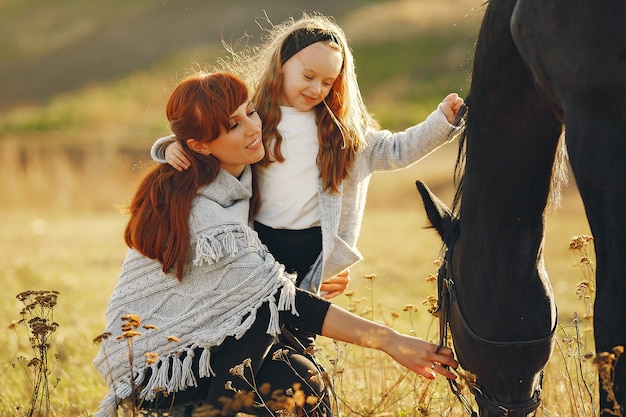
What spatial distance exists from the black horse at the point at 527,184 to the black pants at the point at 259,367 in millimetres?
514

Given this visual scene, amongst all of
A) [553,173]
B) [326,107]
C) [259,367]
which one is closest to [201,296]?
[259,367]

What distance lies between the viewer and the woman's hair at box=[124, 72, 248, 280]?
2.98 metres

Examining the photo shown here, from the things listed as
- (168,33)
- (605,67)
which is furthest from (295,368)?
(168,33)

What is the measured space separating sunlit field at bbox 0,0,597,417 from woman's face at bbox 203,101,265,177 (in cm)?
42

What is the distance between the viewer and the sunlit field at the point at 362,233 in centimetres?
370

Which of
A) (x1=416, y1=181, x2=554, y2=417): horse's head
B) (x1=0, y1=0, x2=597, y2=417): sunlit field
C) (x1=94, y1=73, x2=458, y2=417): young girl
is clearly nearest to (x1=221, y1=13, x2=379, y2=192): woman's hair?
(x1=94, y1=73, x2=458, y2=417): young girl

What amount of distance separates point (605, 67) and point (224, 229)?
1505mm

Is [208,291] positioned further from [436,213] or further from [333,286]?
[436,213]

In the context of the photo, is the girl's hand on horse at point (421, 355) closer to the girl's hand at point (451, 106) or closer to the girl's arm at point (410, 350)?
the girl's arm at point (410, 350)

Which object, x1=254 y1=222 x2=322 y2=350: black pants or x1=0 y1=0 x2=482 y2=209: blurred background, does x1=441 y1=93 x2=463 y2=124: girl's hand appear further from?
x1=0 y1=0 x2=482 y2=209: blurred background

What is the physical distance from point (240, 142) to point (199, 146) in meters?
0.17

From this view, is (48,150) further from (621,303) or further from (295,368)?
(621,303)

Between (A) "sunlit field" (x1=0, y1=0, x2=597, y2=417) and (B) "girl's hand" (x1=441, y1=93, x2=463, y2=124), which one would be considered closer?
(B) "girl's hand" (x1=441, y1=93, x2=463, y2=124)

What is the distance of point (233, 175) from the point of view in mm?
3227
